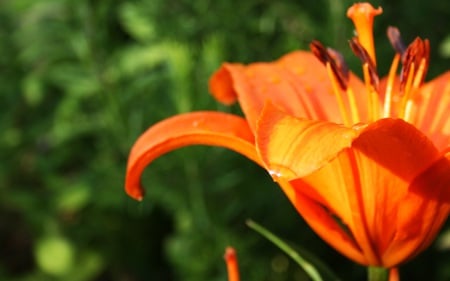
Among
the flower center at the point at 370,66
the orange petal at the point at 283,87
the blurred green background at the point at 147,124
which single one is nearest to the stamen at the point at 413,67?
the flower center at the point at 370,66

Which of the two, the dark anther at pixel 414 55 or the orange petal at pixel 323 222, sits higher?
the dark anther at pixel 414 55

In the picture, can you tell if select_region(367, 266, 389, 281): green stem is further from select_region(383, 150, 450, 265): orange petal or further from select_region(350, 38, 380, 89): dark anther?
select_region(350, 38, 380, 89): dark anther

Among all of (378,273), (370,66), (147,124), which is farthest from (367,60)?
(147,124)

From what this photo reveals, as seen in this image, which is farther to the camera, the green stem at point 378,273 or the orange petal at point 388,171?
the green stem at point 378,273

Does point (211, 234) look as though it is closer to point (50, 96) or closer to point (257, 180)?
point (257, 180)

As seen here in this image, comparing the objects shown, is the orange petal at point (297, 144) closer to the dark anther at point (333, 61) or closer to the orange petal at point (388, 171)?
the orange petal at point (388, 171)

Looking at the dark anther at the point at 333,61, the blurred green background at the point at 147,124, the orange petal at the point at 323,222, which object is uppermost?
the dark anther at the point at 333,61

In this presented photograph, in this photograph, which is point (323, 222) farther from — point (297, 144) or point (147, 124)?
point (147, 124)
